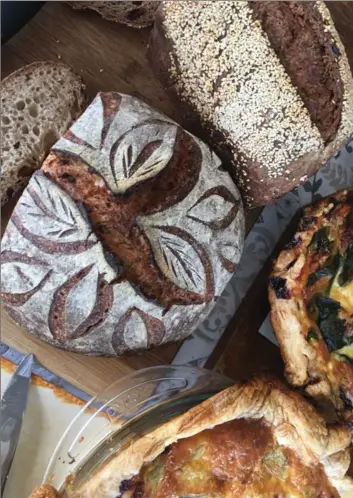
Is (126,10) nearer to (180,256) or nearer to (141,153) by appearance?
(141,153)

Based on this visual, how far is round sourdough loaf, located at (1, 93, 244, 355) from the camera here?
5.52 feet

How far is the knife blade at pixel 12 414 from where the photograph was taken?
6.53ft

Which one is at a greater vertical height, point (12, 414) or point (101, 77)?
point (101, 77)

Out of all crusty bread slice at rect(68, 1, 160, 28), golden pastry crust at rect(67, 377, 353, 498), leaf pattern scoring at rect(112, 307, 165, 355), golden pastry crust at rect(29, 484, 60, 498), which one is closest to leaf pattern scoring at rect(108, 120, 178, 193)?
leaf pattern scoring at rect(112, 307, 165, 355)

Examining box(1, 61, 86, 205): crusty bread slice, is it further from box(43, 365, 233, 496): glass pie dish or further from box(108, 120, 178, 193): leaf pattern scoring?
box(43, 365, 233, 496): glass pie dish

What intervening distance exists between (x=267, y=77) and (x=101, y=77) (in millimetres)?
524

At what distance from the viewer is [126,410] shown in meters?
1.92

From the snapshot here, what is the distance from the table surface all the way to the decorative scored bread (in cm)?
22

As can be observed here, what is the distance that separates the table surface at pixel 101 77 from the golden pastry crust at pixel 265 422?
0.94ft

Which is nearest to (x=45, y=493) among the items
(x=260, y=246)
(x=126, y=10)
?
(x=260, y=246)

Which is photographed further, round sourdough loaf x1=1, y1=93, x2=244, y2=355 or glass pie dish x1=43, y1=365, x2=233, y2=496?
glass pie dish x1=43, y1=365, x2=233, y2=496

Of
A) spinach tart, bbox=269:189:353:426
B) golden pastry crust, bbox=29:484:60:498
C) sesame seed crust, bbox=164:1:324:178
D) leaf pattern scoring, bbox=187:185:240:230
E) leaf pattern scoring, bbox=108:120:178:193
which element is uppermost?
sesame seed crust, bbox=164:1:324:178

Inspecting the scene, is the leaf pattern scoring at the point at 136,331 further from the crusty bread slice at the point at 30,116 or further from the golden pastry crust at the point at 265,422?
the crusty bread slice at the point at 30,116

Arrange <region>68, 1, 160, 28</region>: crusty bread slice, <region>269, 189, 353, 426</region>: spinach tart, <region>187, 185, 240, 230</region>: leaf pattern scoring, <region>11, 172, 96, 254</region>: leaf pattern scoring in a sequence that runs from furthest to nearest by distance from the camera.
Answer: <region>68, 1, 160, 28</region>: crusty bread slice, <region>269, 189, 353, 426</region>: spinach tart, <region>187, 185, 240, 230</region>: leaf pattern scoring, <region>11, 172, 96, 254</region>: leaf pattern scoring
